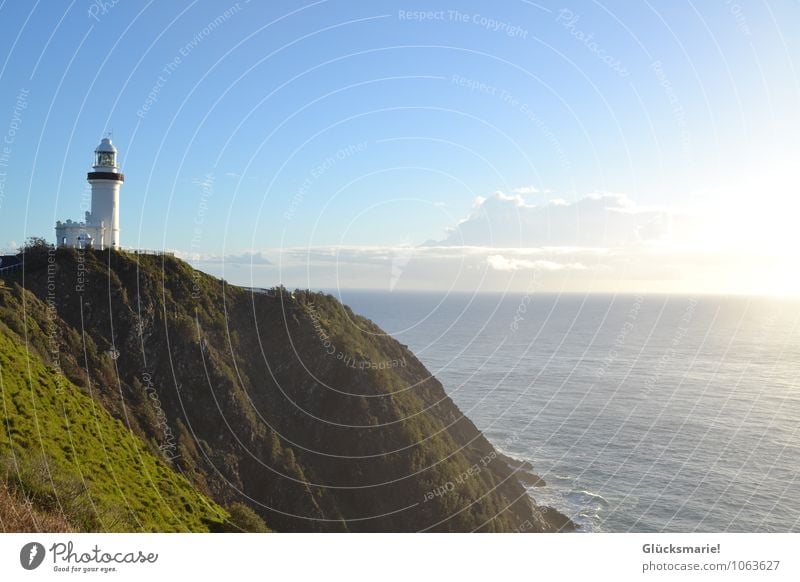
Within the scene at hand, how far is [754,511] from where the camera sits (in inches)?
1891

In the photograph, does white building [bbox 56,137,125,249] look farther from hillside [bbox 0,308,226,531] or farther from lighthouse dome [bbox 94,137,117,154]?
hillside [bbox 0,308,226,531]

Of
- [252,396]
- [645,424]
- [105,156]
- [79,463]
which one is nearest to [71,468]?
[79,463]

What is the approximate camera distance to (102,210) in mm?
43812

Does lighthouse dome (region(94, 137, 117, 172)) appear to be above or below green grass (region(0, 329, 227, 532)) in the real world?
above

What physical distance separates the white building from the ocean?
4365 cm

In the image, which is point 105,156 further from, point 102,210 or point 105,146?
point 102,210

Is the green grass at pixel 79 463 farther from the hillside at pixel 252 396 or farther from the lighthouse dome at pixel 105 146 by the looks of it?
the lighthouse dome at pixel 105 146

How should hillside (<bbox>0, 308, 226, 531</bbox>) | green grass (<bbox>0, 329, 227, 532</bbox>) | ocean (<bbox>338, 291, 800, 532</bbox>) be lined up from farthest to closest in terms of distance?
ocean (<bbox>338, 291, 800, 532</bbox>), green grass (<bbox>0, 329, 227, 532</bbox>), hillside (<bbox>0, 308, 226, 531</bbox>)

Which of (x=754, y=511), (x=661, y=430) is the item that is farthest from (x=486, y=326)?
(x=754, y=511)

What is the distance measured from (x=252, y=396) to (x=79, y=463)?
16430mm

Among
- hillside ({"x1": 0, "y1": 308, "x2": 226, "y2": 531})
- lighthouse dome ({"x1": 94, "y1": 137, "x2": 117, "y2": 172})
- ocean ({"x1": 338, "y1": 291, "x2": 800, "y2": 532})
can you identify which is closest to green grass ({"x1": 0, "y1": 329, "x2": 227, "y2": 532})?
hillside ({"x1": 0, "y1": 308, "x2": 226, "y2": 531})

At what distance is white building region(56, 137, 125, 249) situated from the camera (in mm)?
41688

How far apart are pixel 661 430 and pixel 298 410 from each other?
50.7 m
